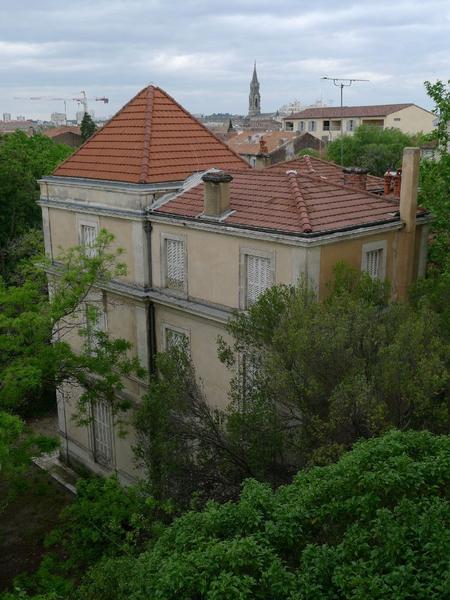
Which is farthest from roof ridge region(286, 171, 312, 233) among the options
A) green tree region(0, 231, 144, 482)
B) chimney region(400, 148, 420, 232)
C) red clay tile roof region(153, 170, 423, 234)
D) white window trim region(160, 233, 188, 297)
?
green tree region(0, 231, 144, 482)

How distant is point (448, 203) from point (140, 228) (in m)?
9.26

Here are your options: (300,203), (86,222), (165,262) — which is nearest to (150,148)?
(86,222)

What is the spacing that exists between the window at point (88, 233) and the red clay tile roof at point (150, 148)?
1626mm

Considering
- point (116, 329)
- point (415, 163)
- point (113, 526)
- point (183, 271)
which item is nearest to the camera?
point (113, 526)

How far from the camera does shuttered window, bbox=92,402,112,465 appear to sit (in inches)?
905

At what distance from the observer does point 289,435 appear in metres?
13.2

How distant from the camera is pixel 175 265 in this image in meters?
19.3

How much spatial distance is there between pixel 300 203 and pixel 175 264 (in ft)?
15.6

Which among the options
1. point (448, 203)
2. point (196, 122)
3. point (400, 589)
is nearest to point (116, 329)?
point (196, 122)

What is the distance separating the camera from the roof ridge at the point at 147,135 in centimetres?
1966

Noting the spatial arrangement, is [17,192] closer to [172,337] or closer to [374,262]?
[172,337]

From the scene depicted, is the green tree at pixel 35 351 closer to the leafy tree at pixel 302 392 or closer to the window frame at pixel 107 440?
the leafy tree at pixel 302 392

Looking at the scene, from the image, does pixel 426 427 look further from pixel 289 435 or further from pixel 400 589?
pixel 400 589

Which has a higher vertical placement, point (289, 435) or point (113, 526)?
point (289, 435)
